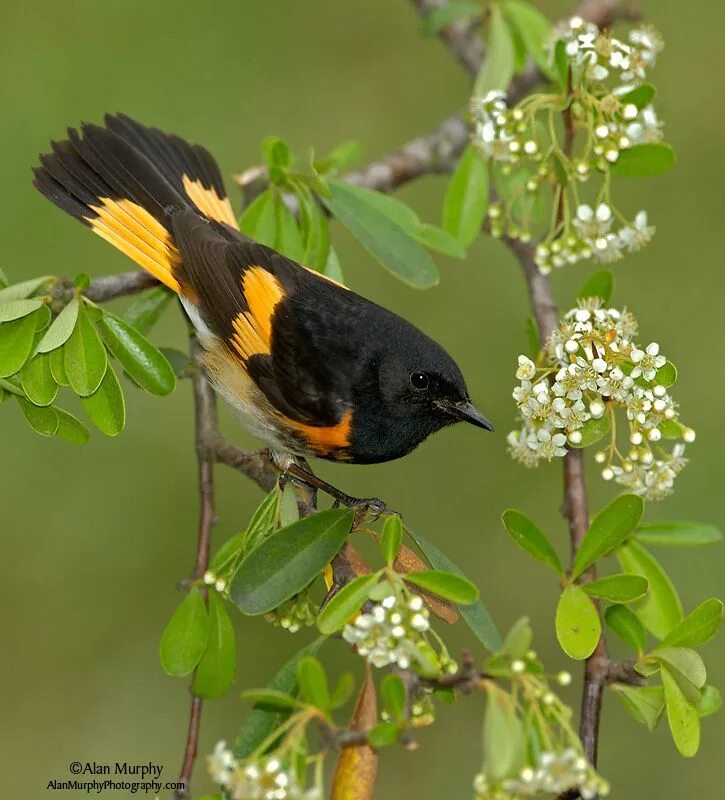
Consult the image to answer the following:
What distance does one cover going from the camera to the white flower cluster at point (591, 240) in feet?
10.1

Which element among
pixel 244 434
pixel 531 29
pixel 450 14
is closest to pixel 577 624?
pixel 531 29

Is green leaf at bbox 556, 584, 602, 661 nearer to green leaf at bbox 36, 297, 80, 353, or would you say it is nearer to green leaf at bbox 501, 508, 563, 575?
green leaf at bbox 501, 508, 563, 575

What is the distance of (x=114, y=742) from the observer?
504 centimetres

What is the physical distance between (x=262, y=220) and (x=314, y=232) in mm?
238

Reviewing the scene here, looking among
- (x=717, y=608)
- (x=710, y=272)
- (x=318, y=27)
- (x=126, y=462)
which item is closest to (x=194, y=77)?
(x=318, y=27)

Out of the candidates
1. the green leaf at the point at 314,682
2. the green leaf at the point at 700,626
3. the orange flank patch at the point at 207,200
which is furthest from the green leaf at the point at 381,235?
the green leaf at the point at 314,682

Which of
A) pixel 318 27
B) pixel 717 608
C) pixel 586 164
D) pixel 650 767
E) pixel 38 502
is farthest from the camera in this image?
pixel 318 27

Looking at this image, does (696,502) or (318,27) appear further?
(318,27)

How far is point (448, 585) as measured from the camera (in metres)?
2.23

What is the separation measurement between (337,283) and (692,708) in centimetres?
178

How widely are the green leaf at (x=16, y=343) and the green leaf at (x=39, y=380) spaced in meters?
0.04

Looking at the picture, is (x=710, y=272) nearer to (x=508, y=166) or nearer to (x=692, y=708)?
(x=508, y=166)

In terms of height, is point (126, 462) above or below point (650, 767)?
above

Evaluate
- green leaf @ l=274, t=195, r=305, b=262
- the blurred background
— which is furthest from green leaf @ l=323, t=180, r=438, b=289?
the blurred background
